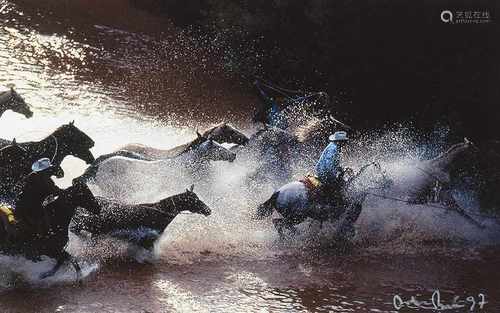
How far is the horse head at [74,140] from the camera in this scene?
9.32 meters

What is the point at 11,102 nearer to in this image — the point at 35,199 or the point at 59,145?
the point at 59,145

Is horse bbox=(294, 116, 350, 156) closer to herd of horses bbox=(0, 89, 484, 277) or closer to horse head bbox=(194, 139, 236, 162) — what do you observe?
herd of horses bbox=(0, 89, 484, 277)

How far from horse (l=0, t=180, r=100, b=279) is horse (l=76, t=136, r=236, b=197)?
2383 millimetres

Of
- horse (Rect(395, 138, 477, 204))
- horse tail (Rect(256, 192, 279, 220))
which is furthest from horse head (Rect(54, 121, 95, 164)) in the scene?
horse (Rect(395, 138, 477, 204))

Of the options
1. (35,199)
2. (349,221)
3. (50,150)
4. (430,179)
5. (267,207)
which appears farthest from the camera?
(430,179)

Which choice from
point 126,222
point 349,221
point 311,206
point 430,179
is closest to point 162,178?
point 126,222

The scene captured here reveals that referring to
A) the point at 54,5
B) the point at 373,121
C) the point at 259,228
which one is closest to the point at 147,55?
the point at 54,5

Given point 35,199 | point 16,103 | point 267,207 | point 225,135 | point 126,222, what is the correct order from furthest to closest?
point 225,135 < point 16,103 < point 267,207 < point 126,222 < point 35,199

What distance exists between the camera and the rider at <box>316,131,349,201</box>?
956 centimetres

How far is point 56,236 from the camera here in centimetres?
728
